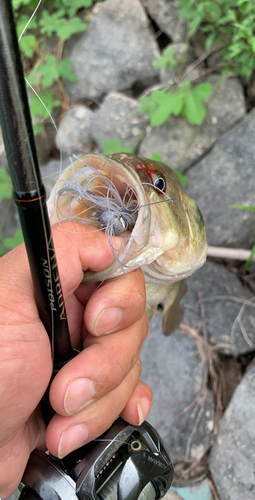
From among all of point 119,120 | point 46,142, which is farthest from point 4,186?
point 119,120

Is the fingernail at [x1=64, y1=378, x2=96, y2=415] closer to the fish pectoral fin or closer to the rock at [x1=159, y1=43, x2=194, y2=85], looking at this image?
the fish pectoral fin

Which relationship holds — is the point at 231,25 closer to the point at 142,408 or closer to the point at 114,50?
the point at 114,50

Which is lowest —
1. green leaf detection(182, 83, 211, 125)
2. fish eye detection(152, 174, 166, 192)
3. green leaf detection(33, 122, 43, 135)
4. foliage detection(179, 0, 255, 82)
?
green leaf detection(182, 83, 211, 125)

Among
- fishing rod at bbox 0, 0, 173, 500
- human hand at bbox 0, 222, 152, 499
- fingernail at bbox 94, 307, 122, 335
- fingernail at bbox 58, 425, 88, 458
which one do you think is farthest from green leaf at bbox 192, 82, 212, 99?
fingernail at bbox 58, 425, 88, 458

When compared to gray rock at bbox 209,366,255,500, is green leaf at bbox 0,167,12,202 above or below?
above

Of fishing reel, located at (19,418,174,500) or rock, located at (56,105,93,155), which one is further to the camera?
rock, located at (56,105,93,155)

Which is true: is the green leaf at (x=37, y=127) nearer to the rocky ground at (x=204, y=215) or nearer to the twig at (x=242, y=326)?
the rocky ground at (x=204, y=215)

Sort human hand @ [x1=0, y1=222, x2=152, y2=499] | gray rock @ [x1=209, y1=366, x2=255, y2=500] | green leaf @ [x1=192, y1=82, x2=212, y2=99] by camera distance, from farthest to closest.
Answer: green leaf @ [x1=192, y1=82, x2=212, y2=99] < gray rock @ [x1=209, y1=366, x2=255, y2=500] < human hand @ [x1=0, y1=222, x2=152, y2=499]

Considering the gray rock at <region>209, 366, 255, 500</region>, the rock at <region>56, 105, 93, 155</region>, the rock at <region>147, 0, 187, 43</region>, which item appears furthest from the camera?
the rock at <region>56, 105, 93, 155</region>
